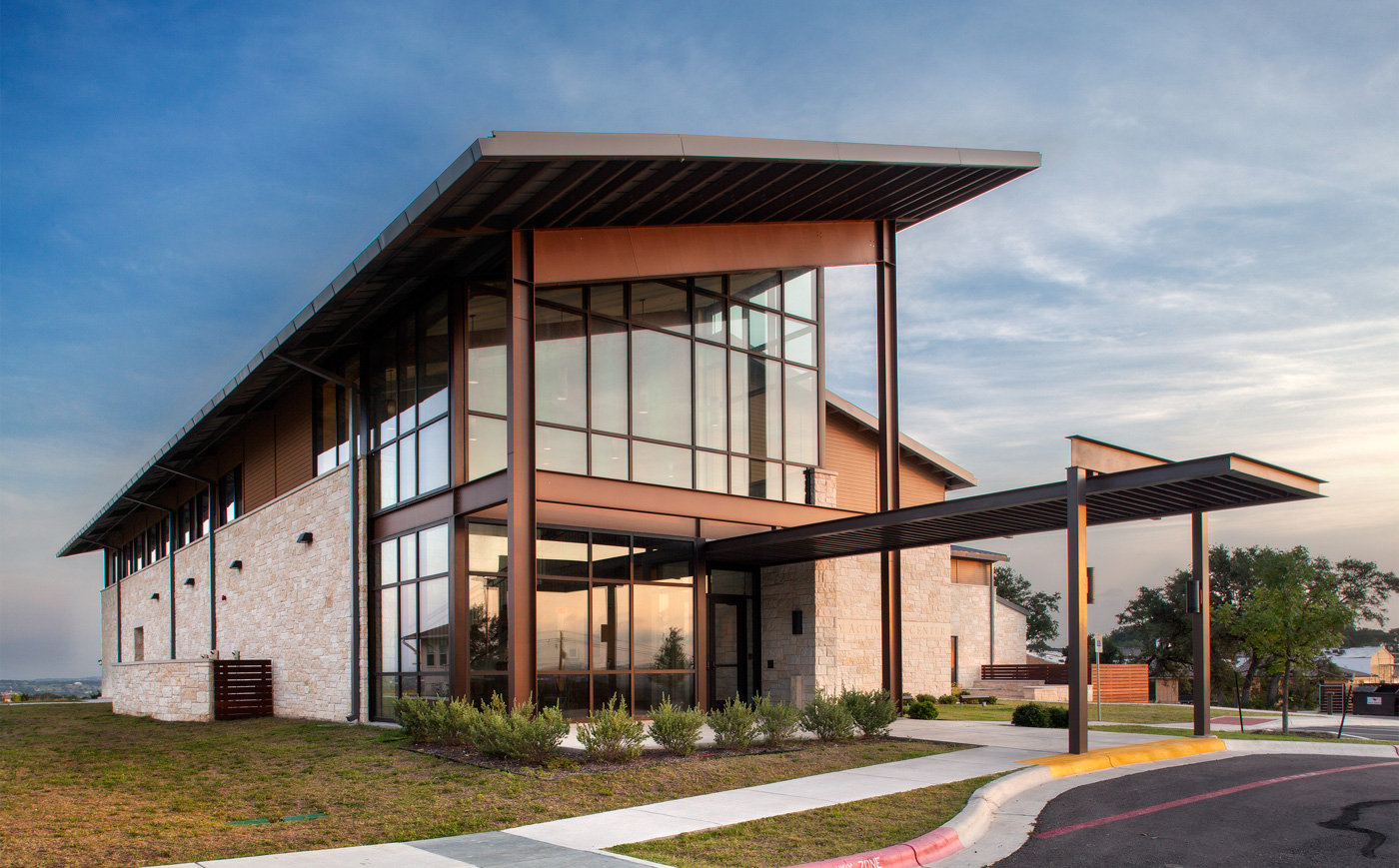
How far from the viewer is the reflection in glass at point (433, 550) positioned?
17.0 meters

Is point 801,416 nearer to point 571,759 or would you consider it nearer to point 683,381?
point 683,381

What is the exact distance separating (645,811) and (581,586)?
7768mm

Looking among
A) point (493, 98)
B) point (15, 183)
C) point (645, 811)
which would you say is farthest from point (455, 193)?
point (493, 98)

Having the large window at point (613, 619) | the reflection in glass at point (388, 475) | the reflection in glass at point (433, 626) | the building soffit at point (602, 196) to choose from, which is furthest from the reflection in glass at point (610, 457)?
the reflection in glass at point (388, 475)

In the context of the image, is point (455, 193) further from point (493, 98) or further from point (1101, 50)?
point (493, 98)

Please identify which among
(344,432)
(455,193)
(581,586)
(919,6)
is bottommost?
(581,586)

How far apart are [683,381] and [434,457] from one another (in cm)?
500

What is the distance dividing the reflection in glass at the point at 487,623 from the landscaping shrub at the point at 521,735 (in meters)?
3.32

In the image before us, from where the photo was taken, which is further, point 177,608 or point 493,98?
point 493,98

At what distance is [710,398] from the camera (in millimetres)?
19562

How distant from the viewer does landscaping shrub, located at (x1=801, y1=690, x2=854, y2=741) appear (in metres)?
14.9

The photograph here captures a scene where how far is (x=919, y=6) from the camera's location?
65.7 ft

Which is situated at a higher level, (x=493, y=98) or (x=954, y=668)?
(x=493, y=98)

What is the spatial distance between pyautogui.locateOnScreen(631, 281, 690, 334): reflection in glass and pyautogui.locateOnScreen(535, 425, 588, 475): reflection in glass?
2.86 metres
